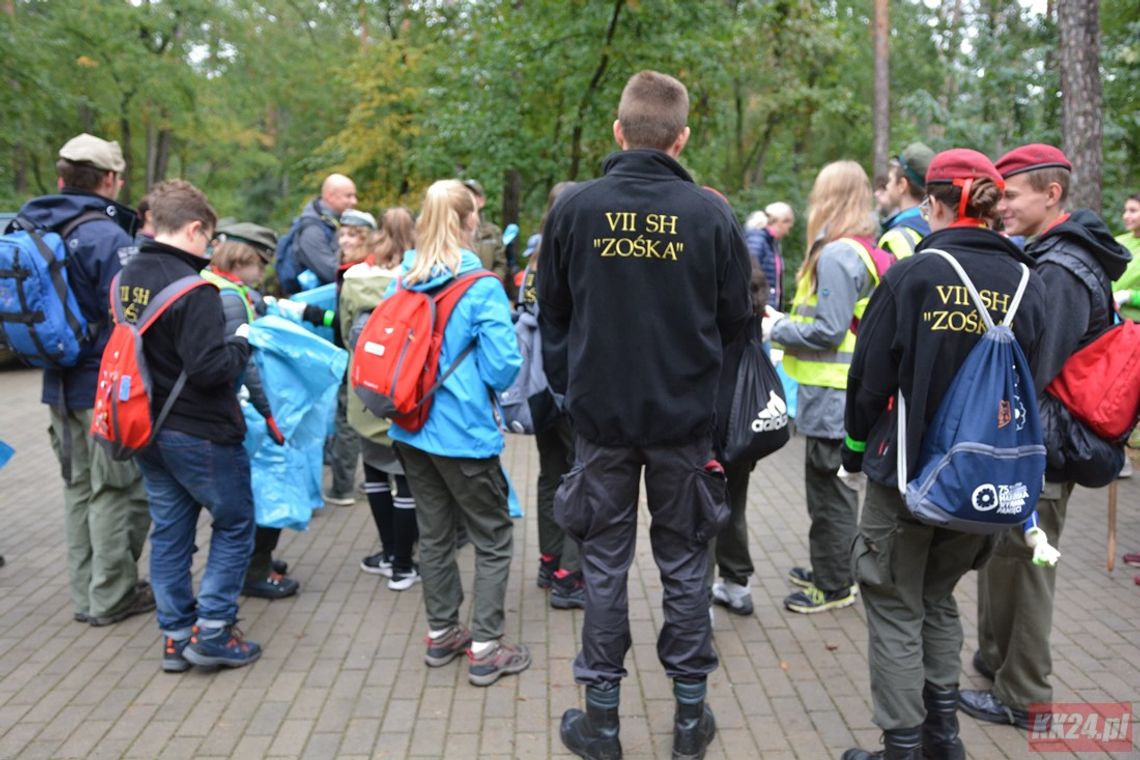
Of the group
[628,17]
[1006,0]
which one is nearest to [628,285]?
[628,17]

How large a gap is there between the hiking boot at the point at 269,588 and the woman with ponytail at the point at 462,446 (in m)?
1.17

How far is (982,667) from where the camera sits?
389 centimetres

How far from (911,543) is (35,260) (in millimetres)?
3891

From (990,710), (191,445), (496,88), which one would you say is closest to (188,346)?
(191,445)

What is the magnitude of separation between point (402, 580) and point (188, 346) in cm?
189

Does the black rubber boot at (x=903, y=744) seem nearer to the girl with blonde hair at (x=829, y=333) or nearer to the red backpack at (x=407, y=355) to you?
the girl with blonde hair at (x=829, y=333)

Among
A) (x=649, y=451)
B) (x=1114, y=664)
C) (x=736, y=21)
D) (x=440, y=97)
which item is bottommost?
(x=1114, y=664)

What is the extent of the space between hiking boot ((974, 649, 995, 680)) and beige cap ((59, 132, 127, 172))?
457 centimetres

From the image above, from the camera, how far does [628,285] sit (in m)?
3.01

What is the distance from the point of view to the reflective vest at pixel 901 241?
4184 millimetres

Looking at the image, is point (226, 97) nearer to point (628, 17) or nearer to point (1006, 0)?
point (628, 17)

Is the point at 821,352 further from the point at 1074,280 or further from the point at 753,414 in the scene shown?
the point at 1074,280

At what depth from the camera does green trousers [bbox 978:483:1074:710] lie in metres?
3.39

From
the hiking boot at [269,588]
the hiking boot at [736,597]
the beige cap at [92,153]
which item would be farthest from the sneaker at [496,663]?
the beige cap at [92,153]
